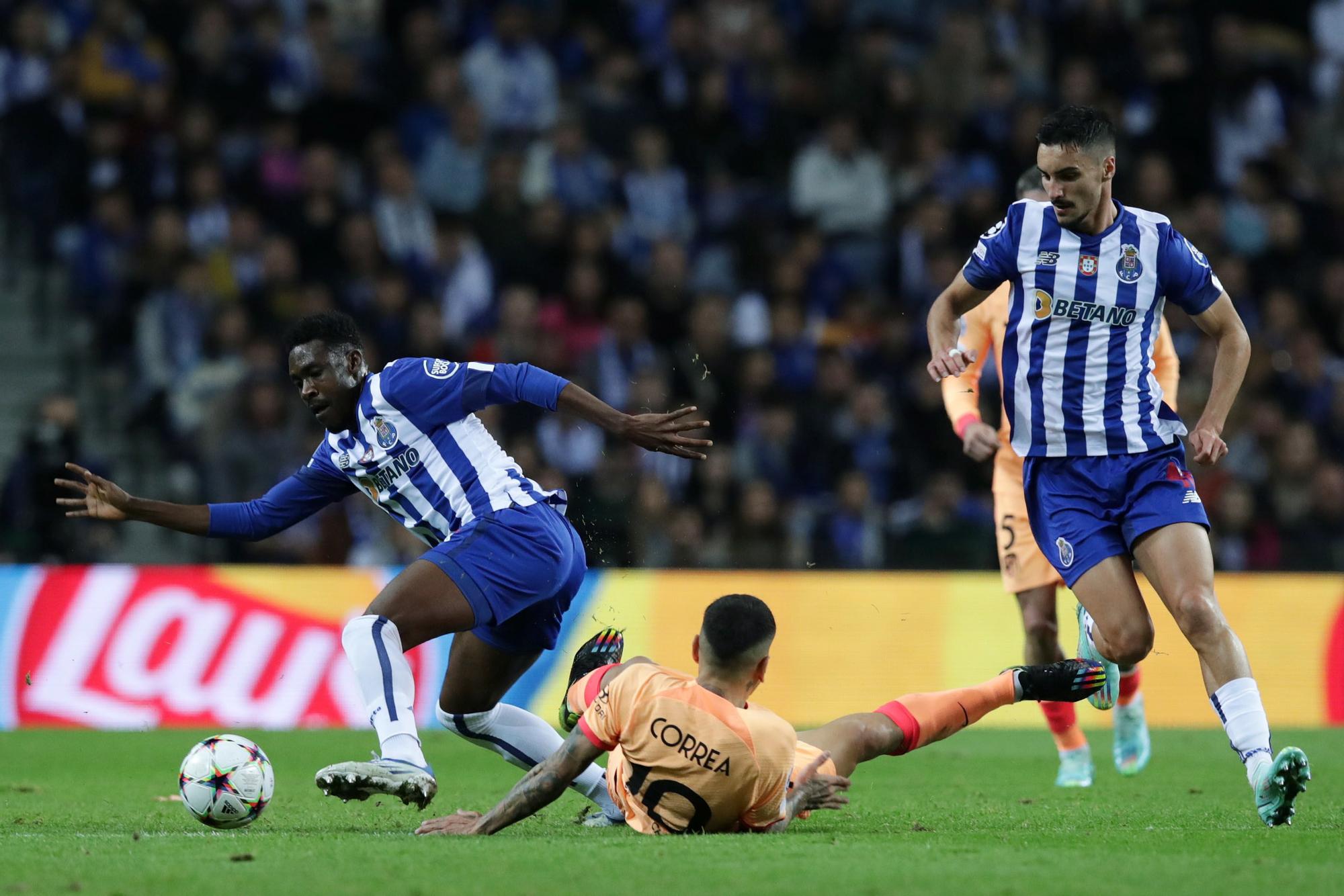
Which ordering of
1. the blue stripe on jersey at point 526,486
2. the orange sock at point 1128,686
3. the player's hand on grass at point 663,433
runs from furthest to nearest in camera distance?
the orange sock at point 1128,686, the blue stripe on jersey at point 526,486, the player's hand on grass at point 663,433

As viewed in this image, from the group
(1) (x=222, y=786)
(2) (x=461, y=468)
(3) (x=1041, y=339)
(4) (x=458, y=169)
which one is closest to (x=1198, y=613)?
(3) (x=1041, y=339)

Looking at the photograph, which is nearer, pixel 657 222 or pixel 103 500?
pixel 103 500

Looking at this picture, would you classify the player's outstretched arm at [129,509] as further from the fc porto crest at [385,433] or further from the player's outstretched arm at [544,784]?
the player's outstretched arm at [544,784]

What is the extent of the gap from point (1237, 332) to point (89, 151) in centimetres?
1102

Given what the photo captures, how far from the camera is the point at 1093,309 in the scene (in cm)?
650

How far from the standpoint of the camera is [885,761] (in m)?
9.81

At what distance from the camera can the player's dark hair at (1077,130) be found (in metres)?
6.26

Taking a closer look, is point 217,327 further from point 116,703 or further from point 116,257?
point 116,703

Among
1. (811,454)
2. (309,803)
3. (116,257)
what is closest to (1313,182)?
(811,454)

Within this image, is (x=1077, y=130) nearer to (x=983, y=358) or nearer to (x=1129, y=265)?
(x=1129, y=265)

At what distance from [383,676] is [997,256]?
109 inches

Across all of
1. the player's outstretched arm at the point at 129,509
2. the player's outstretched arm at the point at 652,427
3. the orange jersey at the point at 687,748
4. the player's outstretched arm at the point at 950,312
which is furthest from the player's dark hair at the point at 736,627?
the player's outstretched arm at the point at 129,509

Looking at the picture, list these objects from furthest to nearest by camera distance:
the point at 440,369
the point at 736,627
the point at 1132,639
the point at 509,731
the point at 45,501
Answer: the point at 45,501
the point at 509,731
the point at 440,369
the point at 1132,639
the point at 736,627

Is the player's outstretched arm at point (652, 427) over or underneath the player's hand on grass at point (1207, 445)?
over
